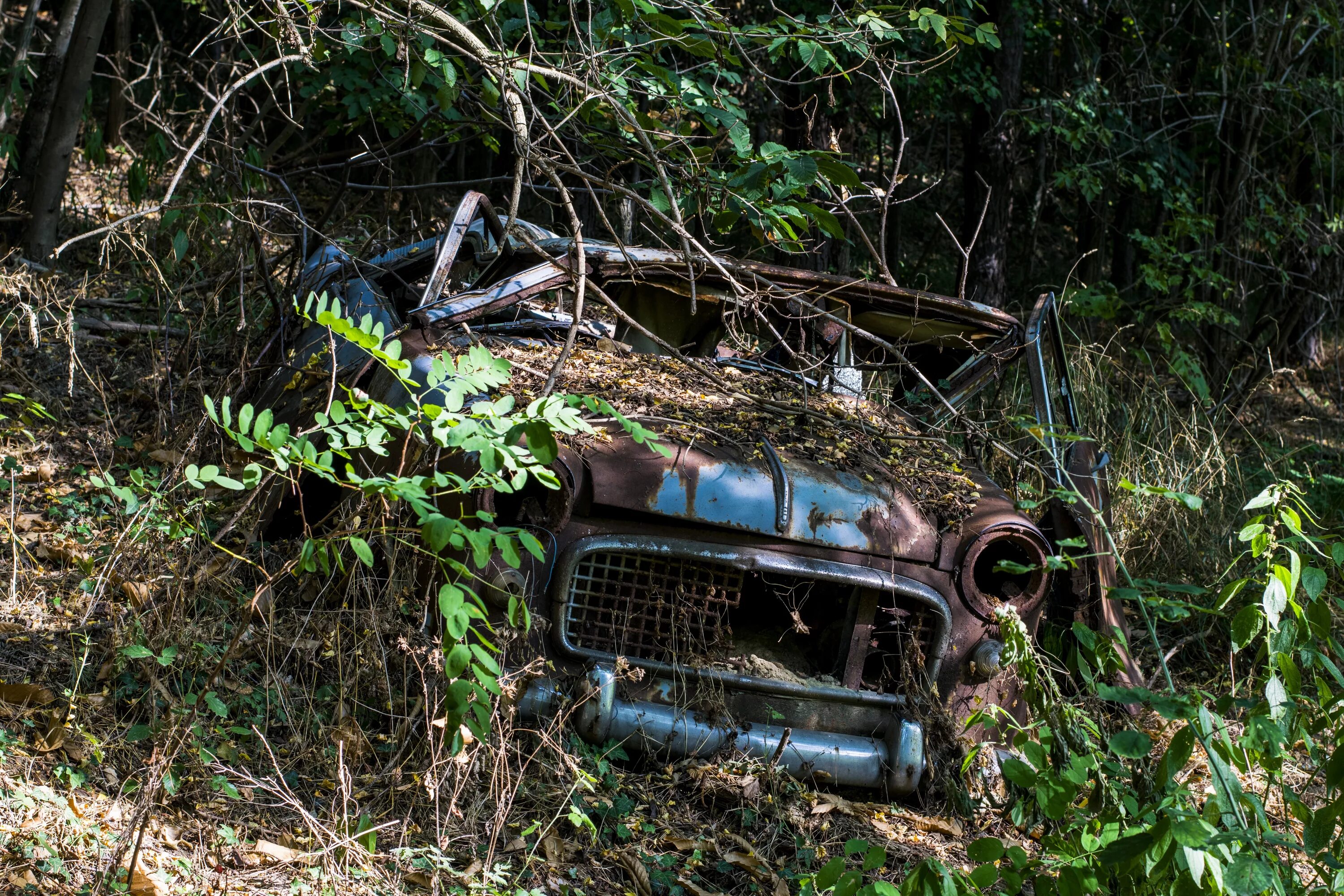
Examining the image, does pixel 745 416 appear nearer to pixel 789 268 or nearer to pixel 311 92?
pixel 789 268

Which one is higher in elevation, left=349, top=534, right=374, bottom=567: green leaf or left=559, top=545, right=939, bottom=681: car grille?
left=349, top=534, right=374, bottom=567: green leaf

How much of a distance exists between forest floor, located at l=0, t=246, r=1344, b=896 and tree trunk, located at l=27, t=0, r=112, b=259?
3.66m

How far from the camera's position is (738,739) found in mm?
3467

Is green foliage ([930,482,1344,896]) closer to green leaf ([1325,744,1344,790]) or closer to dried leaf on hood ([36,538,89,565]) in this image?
green leaf ([1325,744,1344,790])

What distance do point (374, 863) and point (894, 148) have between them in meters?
9.99

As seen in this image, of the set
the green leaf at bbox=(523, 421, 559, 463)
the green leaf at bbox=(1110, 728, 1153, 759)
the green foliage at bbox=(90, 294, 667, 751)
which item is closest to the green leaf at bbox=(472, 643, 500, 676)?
the green foliage at bbox=(90, 294, 667, 751)

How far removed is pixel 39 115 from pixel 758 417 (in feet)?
18.7

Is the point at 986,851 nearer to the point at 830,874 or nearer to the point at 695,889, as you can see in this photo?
the point at 830,874

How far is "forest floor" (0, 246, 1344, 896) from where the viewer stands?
109 inches

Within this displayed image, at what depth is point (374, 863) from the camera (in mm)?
2820

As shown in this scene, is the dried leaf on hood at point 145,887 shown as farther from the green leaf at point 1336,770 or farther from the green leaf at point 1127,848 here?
the green leaf at point 1336,770

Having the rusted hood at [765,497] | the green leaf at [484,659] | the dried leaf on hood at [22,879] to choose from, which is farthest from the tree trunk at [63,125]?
the green leaf at [484,659]

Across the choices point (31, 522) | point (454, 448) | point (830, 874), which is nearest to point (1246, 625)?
point (830, 874)

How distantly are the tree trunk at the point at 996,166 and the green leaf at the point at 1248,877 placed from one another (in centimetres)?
669
